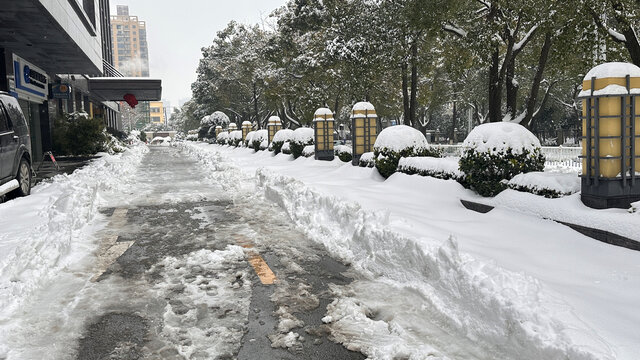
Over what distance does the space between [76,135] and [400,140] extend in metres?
21.0

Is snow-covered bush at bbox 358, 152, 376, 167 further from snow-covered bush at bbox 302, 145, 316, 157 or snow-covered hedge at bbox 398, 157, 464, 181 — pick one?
snow-covered bush at bbox 302, 145, 316, 157

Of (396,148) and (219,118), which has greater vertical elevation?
(219,118)

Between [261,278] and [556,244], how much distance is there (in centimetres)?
381

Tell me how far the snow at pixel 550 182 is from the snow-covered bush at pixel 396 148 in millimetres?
4911

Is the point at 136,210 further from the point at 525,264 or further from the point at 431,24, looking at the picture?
the point at 431,24

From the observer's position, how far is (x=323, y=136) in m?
21.4

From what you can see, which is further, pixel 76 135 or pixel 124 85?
pixel 124 85

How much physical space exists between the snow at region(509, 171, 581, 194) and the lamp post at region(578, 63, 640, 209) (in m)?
0.71

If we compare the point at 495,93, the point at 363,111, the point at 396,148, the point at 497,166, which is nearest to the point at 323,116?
the point at 363,111

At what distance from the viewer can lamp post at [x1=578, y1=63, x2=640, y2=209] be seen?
257 inches

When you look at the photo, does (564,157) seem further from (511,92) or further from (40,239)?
(40,239)

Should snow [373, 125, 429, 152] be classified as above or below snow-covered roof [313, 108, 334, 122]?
below

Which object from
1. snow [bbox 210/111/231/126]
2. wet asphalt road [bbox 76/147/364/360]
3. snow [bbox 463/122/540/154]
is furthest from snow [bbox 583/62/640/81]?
snow [bbox 210/111/231/126]

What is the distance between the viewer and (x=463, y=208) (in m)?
8.99
